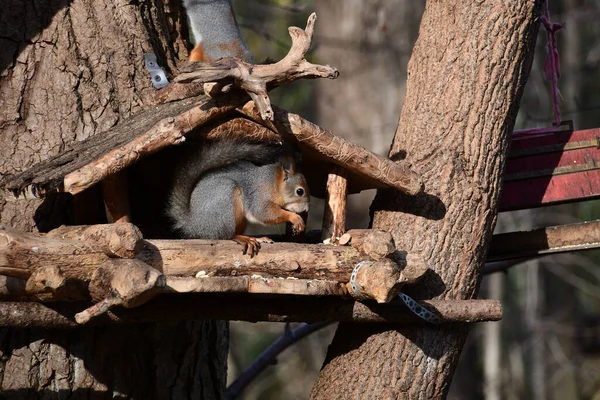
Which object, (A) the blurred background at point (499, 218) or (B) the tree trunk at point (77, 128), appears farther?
(A) the blurred background at point (499, 218)

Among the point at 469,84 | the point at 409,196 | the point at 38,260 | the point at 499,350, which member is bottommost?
the point at 38,260

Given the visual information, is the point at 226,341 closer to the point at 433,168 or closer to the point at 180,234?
the point at 180,234

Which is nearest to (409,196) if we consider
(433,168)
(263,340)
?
(433,168)

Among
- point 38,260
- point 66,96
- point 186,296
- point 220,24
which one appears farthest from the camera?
point 220,24

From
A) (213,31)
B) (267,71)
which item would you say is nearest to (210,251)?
(267,71)

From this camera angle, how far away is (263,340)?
10484 mm

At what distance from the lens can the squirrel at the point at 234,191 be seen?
2.88 m

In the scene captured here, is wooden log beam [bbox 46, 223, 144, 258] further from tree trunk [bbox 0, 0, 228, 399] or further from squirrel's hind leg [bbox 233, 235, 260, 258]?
tree trunk [bbox 0, 0, 228, 399]

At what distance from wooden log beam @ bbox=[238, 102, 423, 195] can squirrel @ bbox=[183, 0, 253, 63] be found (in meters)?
1.72

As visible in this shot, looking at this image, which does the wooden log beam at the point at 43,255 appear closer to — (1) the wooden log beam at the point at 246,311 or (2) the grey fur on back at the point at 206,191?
(1) the wooden log beam at the point at 246,311

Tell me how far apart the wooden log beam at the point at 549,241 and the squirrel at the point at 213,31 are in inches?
71.4

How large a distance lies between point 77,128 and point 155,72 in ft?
1.31

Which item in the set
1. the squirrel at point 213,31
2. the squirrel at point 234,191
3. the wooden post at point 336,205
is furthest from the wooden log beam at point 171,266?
the squirrel at point 213,31

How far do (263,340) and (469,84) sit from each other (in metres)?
7.87
